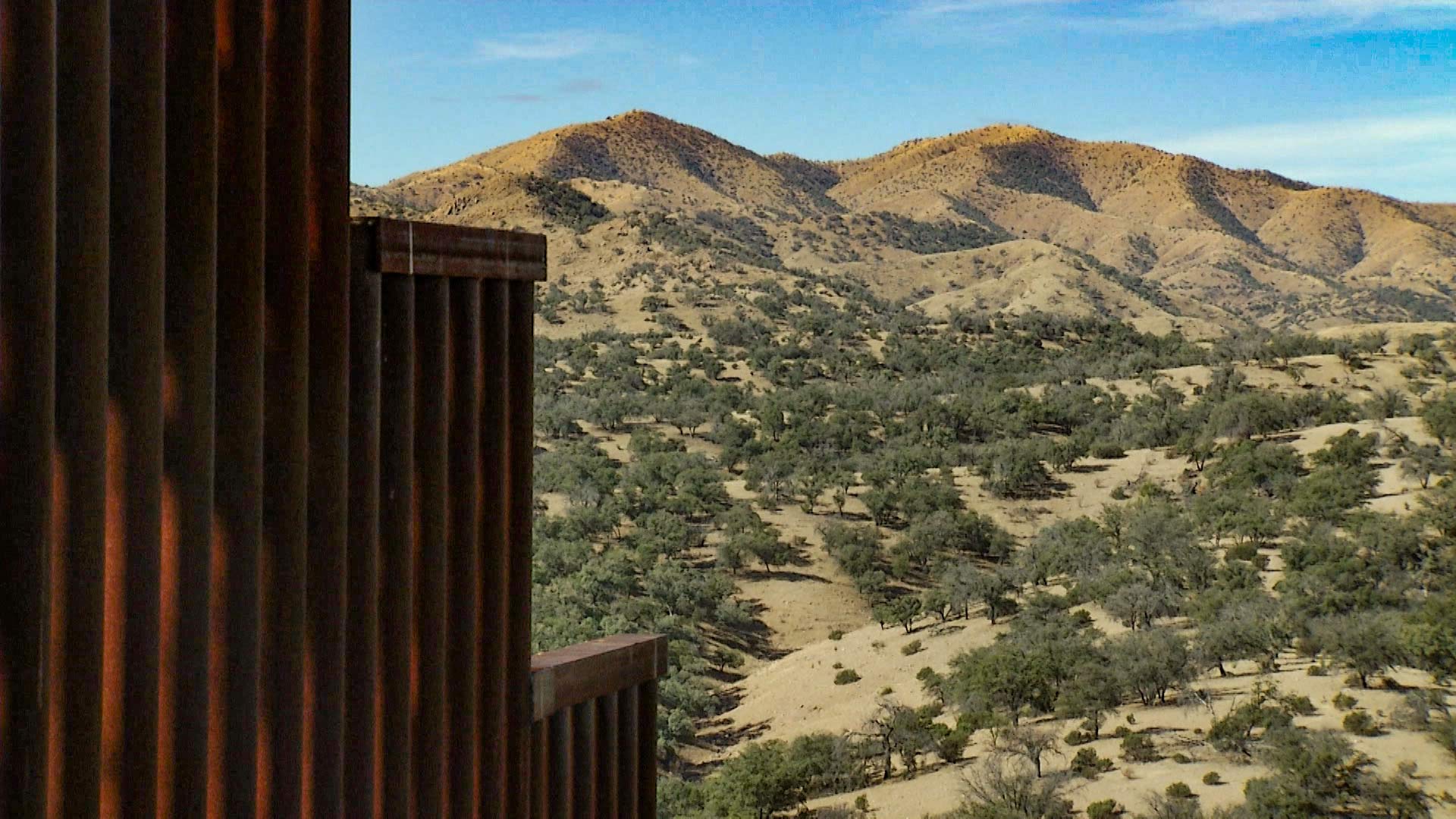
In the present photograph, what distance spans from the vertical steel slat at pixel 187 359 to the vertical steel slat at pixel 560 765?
138 cm

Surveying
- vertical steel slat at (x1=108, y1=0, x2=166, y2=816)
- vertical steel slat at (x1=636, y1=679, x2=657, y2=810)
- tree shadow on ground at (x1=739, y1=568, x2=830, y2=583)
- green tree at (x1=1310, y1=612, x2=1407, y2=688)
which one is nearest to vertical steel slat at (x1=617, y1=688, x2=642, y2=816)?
vertical steel slat at (x1=636, y1=679, x2=657, y2=810)

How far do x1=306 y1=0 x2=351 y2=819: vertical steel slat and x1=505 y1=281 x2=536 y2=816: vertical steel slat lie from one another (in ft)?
2.24

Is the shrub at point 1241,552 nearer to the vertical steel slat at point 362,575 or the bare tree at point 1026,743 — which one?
the bare tree at point 1026,743

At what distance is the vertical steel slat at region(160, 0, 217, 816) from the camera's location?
1778mm

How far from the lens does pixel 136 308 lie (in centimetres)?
169

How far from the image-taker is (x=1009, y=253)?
83.0 metres

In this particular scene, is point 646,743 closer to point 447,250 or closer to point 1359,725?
point 447,250

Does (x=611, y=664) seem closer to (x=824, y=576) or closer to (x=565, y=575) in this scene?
(x=565, y=575)

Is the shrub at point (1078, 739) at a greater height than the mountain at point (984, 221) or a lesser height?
lesser

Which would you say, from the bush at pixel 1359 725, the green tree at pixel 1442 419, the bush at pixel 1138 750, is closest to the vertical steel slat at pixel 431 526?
the bush at pixel 1138 750

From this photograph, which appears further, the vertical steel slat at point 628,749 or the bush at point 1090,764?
the bush at point 1090,764

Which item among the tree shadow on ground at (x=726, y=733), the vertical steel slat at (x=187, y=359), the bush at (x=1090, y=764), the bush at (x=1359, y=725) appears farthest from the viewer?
the tree shadow on ground at (x=726, y=733)

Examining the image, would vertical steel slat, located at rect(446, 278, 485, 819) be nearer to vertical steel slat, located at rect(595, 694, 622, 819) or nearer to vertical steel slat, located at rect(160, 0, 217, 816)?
vertical steel slat, located at rect(595, 694, 622, 819)

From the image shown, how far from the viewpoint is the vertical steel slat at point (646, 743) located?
358 cm
